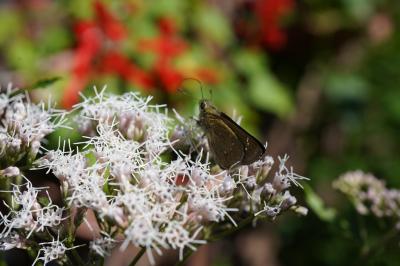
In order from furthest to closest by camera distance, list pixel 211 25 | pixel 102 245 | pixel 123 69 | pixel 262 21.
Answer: pixel 262 21 < pixel 211 25 < pixel 123 69 < pixel 102 245

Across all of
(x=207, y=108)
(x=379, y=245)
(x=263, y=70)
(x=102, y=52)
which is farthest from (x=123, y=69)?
(x=379, y=245)

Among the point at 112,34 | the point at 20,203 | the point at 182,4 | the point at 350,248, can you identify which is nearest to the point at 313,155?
the point at 350,248

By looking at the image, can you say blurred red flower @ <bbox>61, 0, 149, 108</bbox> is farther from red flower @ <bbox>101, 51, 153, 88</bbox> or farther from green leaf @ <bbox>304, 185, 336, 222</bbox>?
green leaf @ <bbox>304, 185, 336, 222</bbox>

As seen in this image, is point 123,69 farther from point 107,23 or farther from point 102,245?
point 102,245

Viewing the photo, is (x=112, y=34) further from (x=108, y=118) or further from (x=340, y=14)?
(x=340, y=14)

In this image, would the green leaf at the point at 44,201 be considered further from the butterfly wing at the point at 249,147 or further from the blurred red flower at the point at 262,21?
the blurred red flower at the point at 262,21

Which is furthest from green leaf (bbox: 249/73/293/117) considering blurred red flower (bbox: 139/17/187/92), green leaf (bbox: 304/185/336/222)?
green leaf (bbox: 304/185/336/222)

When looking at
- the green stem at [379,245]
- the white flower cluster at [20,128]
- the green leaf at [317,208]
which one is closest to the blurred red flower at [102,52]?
the white flower cluster at [20,128]
